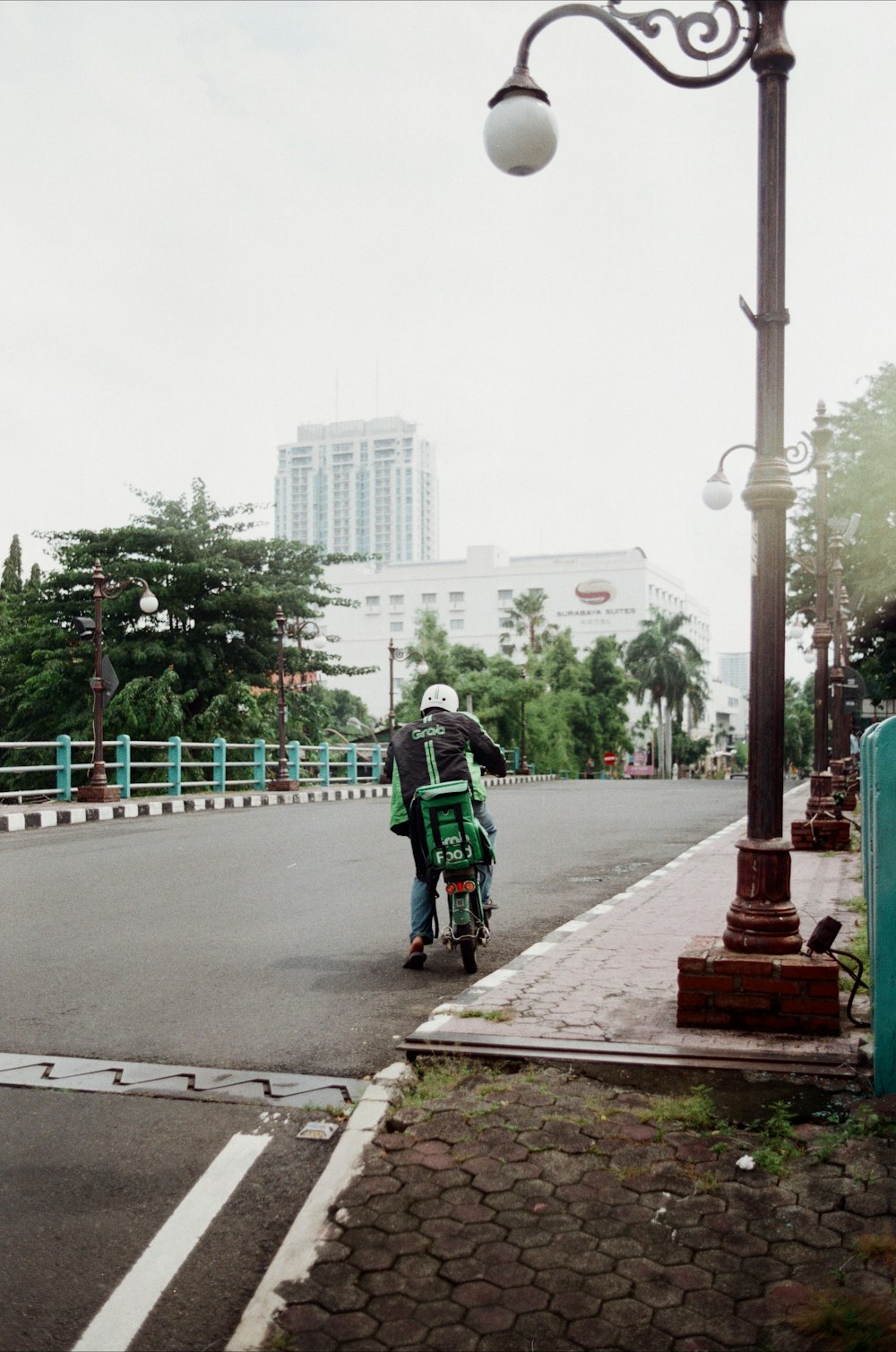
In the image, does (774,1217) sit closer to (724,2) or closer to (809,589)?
(724,2)

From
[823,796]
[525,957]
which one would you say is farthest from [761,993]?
[823,796]

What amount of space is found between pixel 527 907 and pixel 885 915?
18.1 feet

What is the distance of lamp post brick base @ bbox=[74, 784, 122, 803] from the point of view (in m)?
22.2

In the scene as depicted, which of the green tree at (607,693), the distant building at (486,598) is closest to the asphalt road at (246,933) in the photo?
the green tree at (607,693)

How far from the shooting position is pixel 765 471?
212 inches

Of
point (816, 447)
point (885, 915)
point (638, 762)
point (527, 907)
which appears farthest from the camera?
point (638, 762)

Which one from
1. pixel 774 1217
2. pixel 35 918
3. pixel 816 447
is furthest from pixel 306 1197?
pixel 816 447

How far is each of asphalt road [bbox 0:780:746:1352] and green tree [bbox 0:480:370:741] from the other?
882 inches

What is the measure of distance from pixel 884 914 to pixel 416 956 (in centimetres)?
343

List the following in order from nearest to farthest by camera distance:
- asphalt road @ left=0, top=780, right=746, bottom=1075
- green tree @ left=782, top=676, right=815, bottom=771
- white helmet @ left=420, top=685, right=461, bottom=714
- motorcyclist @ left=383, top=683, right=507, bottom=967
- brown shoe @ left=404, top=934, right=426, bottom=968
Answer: asphalt road @ left=0, top=780, right=746, bottom=1075
brown shoe @ left=404, top=934, right=426, bottom=968
motorcyclist @ left=383, top=683, right=507, bottom=967
white helmet @ left=420, top=685, right=461, bottom=714
green tree @ left=782, top=676, right=815, bottom=771

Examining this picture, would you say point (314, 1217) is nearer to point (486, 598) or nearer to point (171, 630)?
point (171, 630)

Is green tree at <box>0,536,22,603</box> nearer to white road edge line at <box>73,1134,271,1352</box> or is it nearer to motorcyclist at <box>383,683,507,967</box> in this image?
motorcyclist at <box>383,683,507,967</box>

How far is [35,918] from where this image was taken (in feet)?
29.1

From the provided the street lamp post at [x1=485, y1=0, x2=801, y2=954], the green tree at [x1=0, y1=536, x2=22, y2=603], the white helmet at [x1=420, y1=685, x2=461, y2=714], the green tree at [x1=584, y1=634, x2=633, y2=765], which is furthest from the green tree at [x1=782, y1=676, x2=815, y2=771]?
the street lamp post at [x1=485, y1=0, x2=801, y2=954]
